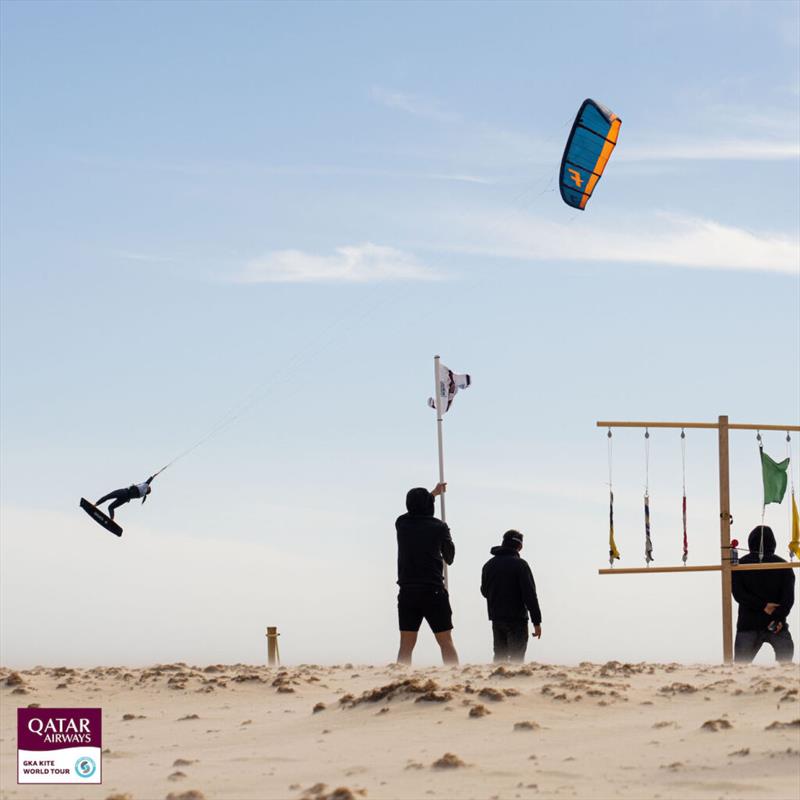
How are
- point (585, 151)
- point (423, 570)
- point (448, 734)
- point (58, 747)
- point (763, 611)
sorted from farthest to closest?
point (585, 151)
point (763, 611)
point (423, 570)
point (58, 747)
point (448, 734)

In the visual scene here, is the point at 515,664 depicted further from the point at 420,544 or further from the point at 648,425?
the point at 648,425

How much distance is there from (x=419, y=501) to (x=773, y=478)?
18.6 ft

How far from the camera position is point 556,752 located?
29.5 feet

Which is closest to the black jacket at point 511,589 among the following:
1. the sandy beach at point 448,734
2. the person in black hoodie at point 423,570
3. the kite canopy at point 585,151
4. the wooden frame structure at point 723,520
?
the person in black hoodie at point 423,570

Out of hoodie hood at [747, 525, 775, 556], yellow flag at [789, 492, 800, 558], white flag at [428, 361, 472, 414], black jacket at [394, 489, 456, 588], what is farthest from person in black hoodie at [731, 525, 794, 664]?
white flag at [428, 361, 472, 414]

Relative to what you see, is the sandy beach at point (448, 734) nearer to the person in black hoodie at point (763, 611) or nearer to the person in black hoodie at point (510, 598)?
the person in black hoodie at point (510, 598)

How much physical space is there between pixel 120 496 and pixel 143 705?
3.75 meters

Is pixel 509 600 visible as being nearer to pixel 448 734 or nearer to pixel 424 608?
pixel 424 608

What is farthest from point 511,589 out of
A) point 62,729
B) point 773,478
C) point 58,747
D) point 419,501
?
point 58,747

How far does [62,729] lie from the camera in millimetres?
10289

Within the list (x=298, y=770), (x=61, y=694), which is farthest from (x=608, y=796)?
(x=61, y=694)

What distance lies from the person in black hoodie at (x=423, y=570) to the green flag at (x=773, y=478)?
5242 mm

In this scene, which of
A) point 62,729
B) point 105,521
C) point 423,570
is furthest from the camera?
point 105,521

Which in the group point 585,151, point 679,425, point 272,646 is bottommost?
point 272,646
